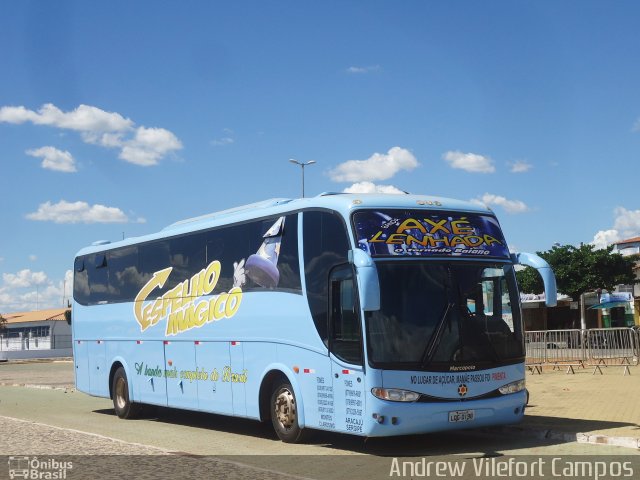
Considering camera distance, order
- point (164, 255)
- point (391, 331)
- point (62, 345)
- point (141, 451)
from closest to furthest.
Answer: point (391, 331) → point (141, 451) → point (164, 255) → point (62, 345)

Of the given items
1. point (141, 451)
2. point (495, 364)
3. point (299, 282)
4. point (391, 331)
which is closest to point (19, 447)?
point (141, 451)

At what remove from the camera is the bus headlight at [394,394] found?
1080 cm

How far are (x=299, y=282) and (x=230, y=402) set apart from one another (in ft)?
9.93

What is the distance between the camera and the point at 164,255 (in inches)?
660

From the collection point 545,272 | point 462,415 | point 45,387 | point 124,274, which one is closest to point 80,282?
point 124,274

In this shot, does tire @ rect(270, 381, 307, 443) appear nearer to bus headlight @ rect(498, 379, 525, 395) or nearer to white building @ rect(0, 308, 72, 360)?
bus headlight @ rect(498, 379, 525, 395)

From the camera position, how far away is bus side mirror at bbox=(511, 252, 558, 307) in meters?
12.0

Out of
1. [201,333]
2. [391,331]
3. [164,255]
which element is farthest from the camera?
[164,255]

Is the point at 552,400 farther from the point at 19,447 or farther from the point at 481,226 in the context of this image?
the point at 19,447

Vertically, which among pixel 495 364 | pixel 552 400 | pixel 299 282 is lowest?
pixel 552 400

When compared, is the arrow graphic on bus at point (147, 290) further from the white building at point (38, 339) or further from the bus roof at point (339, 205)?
the white building at point (38, 339)

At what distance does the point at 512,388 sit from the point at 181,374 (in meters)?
6.64

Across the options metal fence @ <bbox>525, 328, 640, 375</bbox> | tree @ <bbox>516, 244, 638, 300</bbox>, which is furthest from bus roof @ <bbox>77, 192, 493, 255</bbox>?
tree @ <bbox>516, 244, 638, 300</bbox>

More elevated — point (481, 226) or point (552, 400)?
point (481, 226)
